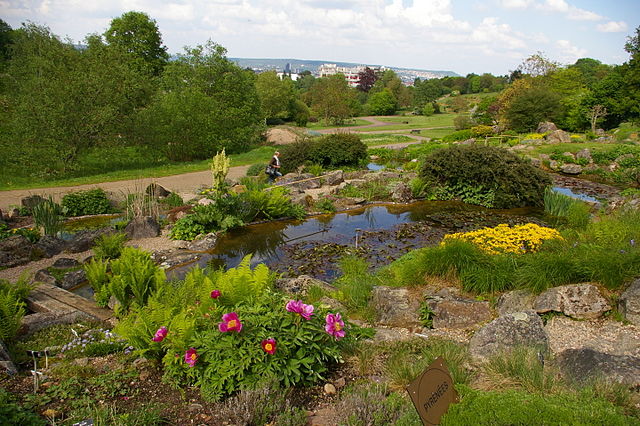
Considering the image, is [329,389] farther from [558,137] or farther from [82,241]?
[558,137]

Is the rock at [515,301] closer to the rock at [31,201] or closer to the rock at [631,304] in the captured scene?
the rock at [631,304]

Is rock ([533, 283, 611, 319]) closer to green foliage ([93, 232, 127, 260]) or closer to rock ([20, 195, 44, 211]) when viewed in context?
green foliage ([93, 232, 127, 260])

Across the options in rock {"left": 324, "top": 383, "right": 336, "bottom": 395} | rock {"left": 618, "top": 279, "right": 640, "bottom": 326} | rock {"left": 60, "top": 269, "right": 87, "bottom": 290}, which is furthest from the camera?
rock {"left": 60, "top": 269, "right": 87, "bottom": 290}

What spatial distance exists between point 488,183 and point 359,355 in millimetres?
11265

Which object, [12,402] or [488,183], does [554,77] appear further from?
[12,402]

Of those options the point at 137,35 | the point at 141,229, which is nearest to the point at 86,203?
the point at 141,229

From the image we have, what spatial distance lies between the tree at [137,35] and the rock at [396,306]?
3299cm

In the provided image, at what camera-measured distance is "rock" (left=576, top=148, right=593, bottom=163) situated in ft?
69.8

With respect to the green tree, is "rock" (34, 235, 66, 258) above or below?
below

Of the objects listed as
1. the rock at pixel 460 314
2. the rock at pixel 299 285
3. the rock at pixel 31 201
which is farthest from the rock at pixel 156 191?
the rock at pixel 460 314

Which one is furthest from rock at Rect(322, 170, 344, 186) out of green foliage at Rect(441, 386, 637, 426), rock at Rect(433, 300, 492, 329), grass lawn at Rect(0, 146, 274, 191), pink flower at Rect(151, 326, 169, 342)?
green foliage at Rect(441, 386, 637, 426)

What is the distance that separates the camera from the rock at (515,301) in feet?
18.8

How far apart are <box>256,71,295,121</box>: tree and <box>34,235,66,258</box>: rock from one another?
37744 millimetres

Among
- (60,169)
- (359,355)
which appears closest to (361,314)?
(359,355)
